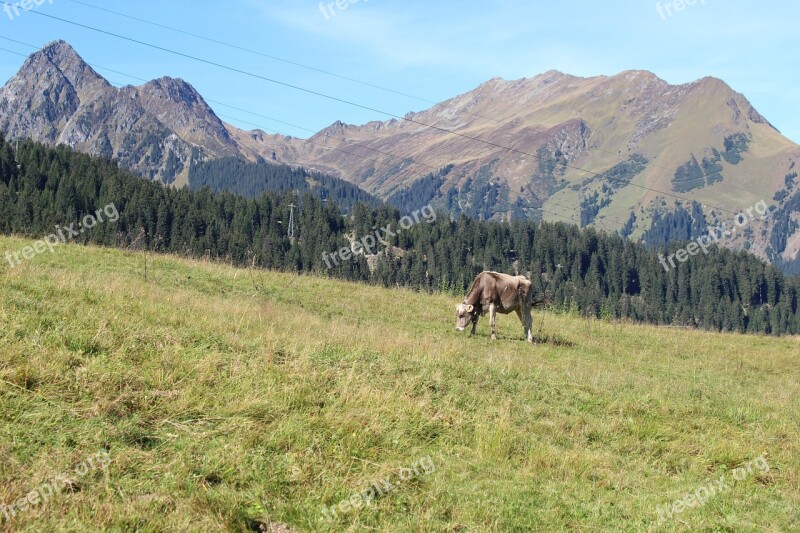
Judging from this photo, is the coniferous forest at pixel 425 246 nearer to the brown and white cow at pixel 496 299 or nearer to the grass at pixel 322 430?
the brown and white cow at pixel 496 299

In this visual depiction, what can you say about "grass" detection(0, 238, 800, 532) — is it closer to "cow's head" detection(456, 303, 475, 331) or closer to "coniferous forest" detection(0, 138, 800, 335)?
"cow's head" detection(456, 303, 475, 331)

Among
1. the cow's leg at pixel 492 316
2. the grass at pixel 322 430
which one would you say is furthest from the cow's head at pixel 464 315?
the grass at pixel 322 430

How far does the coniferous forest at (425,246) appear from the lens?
431ft

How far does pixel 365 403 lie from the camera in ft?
35.3

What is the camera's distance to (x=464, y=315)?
963 inches

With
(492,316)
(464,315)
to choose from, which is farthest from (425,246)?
(492,316)

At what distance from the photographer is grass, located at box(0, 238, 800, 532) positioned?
299 inches

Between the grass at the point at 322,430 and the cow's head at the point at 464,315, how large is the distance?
660cm

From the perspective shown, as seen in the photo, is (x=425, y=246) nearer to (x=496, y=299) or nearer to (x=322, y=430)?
(x=496, y=299)

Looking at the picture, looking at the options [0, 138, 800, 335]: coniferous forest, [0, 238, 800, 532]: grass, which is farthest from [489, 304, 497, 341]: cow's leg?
[0, 138, 800, 335]: coniferous forest

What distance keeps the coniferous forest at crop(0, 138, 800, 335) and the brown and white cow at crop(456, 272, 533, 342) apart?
98936 mm

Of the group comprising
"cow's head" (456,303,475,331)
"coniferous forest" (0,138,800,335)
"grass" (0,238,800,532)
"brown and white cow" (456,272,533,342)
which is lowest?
"grass" (0,238,800,532)

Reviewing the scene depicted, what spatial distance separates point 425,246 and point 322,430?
168 meters

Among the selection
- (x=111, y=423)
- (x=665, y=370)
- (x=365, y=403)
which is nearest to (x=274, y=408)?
(x=365, y=403)
